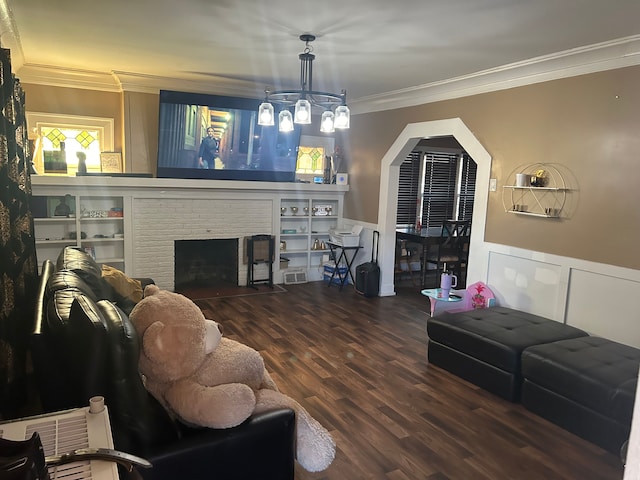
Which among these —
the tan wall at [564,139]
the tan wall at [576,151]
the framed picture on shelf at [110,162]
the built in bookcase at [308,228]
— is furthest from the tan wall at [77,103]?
the tan wall at [576,151]

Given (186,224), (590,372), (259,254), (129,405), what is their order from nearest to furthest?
(129,405), (590,372), (186,224), (259,254)

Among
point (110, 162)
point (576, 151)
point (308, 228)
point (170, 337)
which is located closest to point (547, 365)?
point (576, 151)

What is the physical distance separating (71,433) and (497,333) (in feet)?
9.46

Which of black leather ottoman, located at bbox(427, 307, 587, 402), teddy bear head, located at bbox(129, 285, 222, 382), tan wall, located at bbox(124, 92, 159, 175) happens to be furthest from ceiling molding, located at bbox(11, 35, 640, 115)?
teddy bear head, located at bbox(129, 285, 222, 382)

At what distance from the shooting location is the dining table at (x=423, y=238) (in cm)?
639

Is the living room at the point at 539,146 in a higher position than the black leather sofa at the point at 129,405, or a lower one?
higher

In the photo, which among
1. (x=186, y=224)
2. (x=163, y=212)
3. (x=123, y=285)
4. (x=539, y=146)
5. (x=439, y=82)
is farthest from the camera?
(x=186, y=224)

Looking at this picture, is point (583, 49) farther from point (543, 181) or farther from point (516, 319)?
point (516, 319)

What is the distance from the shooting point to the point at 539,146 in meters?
4.02

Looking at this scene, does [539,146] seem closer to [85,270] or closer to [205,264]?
[85,270]

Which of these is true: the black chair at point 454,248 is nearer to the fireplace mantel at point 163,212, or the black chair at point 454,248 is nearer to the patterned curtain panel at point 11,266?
the fireplace mantel at point 163,212

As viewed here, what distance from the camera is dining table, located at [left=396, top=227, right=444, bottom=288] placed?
6.39 meters

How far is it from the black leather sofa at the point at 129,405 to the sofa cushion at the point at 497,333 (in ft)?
6.09

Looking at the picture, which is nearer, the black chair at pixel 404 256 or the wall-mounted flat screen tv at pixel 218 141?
the wall-mounted flat screen tv at pixel 218 141
